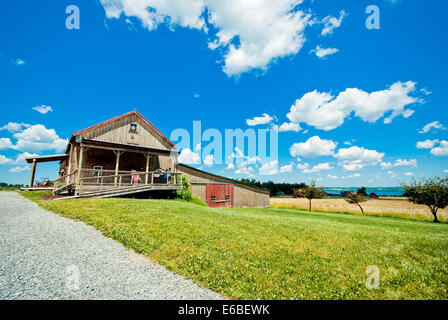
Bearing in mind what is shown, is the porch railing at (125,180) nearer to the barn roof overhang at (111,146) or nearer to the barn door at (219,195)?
the barn roof overhang at (111,146)

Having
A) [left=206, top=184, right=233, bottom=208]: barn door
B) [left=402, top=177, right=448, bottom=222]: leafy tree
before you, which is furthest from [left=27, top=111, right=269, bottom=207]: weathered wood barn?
[left=402, top=177, right=448, bottom=222]: leafy tree

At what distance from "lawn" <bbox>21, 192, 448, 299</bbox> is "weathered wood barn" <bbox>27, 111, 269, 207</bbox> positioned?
852 cm

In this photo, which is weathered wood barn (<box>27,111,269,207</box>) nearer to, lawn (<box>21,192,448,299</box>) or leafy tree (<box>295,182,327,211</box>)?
lawn (<box>21,192,448,299</box>)

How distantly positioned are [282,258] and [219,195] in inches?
776

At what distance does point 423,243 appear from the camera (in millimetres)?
7617

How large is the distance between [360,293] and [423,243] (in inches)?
257

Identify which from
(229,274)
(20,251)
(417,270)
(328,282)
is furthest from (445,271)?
(20,251)

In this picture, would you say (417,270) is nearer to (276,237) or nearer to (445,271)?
(445,271)

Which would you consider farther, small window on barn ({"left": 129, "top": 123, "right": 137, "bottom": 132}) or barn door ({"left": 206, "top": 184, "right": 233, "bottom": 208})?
barn door ({"left": 206, "top": 184, "right": 233, "bottom": 208})

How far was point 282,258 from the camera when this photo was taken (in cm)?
539

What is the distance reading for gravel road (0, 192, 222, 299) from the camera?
3486mm

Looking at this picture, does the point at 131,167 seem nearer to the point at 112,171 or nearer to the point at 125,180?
the point at 125,180

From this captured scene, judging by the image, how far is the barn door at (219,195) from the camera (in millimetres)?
24094

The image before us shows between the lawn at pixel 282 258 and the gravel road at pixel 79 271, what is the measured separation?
0.40m
